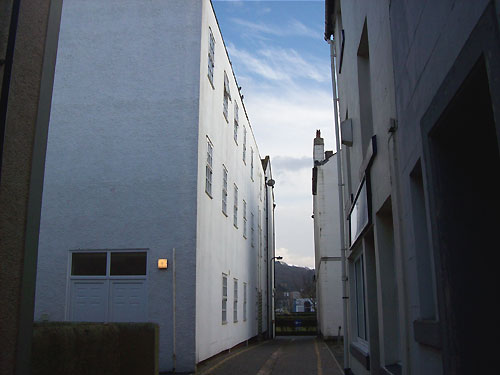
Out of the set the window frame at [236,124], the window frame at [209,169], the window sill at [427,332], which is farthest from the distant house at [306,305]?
the window sill at [427,332]

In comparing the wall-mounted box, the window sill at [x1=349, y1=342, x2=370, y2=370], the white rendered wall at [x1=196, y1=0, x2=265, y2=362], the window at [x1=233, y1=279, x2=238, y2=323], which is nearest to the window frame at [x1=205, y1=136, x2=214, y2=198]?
the white rendered wall at [x1=196, y1=0, x2=265, y2=362]

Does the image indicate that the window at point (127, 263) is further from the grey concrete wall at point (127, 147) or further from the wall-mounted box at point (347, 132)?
the wall-mounted box at point (347, 132)

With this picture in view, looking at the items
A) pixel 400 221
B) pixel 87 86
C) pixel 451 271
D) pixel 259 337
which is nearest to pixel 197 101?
pixel 87 86

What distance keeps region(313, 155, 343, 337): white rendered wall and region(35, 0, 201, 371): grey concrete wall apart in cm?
1365

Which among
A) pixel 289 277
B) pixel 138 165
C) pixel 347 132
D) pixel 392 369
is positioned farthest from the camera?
pixel 289 277

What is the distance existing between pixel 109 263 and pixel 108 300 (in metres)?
0.87

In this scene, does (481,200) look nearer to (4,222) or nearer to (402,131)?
(402,131)

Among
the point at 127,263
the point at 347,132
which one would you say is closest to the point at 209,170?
the point at 127,263

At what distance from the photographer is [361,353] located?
8.78 meters

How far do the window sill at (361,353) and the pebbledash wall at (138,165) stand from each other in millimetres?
3662

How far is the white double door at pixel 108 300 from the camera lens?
40.2ft

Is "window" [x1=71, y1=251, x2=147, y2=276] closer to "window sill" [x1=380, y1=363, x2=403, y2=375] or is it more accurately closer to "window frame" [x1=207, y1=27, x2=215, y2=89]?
"window frame" [x1=207, y1=27, x2=215, y2=89]

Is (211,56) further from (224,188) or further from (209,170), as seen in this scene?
(224,188)

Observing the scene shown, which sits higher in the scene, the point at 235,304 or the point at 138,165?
the point at 138,165
